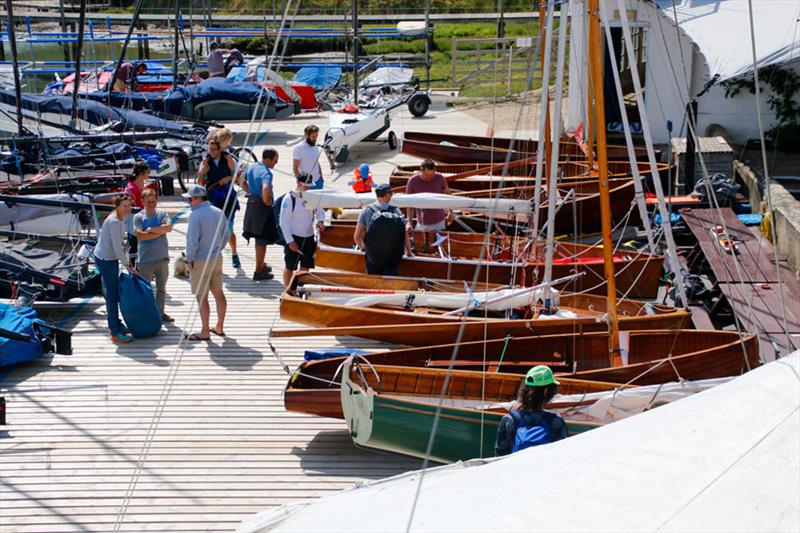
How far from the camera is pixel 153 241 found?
10.5m

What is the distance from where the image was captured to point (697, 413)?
4613mm

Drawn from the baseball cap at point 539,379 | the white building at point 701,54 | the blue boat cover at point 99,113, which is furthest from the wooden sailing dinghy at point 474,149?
the baseball cap at point 539,379

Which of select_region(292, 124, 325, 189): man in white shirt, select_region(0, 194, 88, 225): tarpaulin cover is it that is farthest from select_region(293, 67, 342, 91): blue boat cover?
select_region(292, 124, 325, 189): man in white shirt

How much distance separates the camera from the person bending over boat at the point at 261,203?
11.6m

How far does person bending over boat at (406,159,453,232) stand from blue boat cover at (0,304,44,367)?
178 inches

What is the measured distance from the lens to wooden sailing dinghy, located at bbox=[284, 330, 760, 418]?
805 centimetres

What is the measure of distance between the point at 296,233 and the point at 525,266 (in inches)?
104

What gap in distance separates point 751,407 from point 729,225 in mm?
8839

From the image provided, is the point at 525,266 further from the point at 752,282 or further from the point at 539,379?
the point at 539,379

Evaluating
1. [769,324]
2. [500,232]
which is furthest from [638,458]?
[500,232]

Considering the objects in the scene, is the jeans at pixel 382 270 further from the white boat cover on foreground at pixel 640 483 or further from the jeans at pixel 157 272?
the white boat cover on foreground at pixel 640 483

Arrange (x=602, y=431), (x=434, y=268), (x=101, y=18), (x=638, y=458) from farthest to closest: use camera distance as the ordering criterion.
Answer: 1. (x=101, y=18)
2. (x=434, y=268)
3. (x=602, y=431)
4. (x=638, y=458)

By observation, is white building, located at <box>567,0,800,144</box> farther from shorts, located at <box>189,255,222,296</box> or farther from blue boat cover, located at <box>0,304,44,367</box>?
blue boat cover, located at <box>0,304,44,367</box>

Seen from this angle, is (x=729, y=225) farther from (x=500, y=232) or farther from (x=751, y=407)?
(x=751, y=407)
